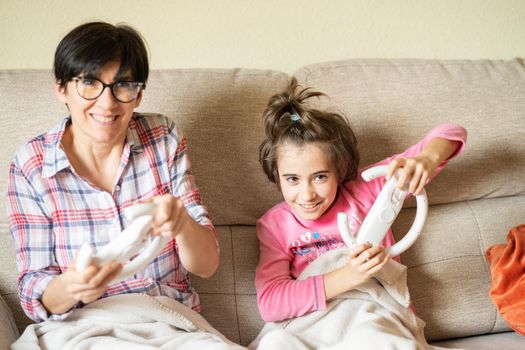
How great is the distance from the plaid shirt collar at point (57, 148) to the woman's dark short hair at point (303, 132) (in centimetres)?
33

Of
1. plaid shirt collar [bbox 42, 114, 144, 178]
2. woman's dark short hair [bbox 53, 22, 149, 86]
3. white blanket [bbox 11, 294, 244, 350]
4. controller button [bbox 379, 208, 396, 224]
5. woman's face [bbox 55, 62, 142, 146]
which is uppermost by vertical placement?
woman's dark short hair [bbox 53, 22, 149, 86]

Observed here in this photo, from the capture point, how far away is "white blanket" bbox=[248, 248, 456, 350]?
138 centimetres

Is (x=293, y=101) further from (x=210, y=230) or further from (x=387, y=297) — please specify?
(x=387, y=297)

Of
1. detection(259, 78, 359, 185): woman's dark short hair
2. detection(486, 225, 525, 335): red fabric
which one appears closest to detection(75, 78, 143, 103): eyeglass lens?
detection(259, 78, 359, 185): woman's dark short hair

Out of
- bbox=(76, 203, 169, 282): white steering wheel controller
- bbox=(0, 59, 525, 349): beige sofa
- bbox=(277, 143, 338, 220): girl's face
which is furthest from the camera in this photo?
bbox=(0, 59, 525, 349): beige sofa

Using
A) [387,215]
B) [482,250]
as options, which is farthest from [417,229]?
[482,250]

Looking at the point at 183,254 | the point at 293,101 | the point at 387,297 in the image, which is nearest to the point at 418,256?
the point at 387,297

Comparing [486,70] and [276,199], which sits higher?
[486,70]

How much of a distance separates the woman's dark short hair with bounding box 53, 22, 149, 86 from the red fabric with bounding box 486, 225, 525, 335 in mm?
1045

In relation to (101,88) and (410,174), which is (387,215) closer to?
(410,174)

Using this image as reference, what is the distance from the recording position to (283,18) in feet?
6.61

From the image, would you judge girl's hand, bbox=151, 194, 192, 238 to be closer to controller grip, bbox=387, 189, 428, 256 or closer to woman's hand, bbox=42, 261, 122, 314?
woman's hand, bbox=42, 261, 122, 314

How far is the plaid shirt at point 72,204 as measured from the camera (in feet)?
4.59

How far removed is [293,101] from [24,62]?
837mm
